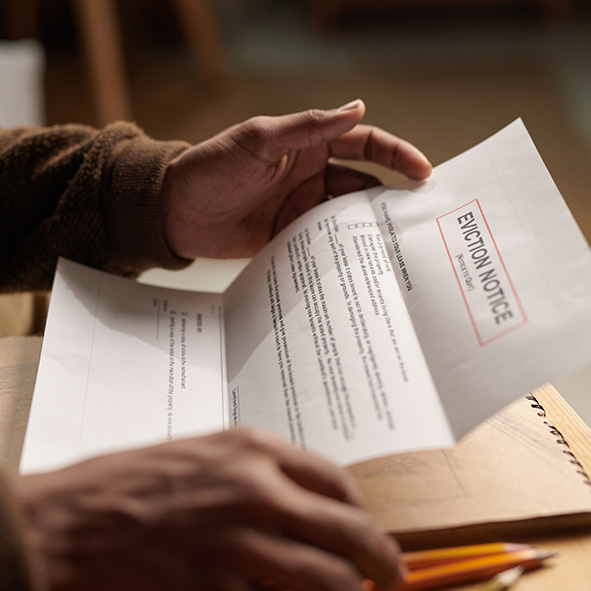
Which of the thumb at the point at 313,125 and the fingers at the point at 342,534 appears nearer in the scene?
the fingers at the point at 342,534

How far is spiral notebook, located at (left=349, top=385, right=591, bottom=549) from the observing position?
39 centimetres

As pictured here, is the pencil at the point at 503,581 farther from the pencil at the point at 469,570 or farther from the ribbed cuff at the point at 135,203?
the ribbed cuff at the point at 135,203

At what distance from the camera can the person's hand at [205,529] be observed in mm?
320

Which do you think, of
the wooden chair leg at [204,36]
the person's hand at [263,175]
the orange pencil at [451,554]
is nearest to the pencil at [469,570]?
the orange pencil at [451,554]

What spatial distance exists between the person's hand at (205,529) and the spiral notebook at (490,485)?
0.22 ft

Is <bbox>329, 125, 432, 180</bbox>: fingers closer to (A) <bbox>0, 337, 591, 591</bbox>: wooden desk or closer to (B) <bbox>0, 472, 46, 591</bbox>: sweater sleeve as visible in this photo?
(A) <bbox>0, 337, 591, 591</bbox>: wooden desk

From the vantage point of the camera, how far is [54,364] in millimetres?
470

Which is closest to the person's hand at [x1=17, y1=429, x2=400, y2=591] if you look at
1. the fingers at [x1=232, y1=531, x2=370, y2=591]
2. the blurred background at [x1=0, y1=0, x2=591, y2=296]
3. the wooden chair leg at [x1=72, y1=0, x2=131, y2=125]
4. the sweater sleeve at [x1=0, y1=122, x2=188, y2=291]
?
the fingers at [x1=232, y1=531, x2=370, y2=591]

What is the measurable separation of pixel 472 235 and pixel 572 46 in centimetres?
180

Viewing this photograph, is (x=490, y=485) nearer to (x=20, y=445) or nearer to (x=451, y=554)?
(x=451, y=554)

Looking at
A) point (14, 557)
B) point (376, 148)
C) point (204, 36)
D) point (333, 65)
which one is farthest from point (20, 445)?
point (333, 65)

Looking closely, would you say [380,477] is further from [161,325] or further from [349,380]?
[161,325]

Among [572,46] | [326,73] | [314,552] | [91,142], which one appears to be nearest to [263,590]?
[314,552]

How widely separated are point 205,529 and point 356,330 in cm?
18
